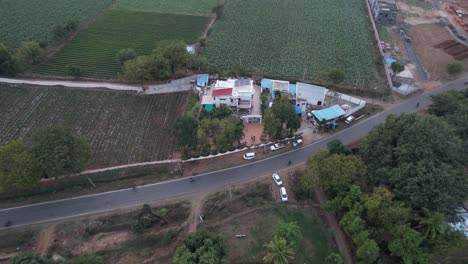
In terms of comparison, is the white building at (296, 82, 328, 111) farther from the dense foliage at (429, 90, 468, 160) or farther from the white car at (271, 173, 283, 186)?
the dense foliage at (429, 90, 468, 160)

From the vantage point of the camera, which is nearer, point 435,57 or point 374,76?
point 374,76

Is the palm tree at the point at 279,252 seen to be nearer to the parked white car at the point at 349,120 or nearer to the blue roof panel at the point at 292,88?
the parked white car at the point at 349,120

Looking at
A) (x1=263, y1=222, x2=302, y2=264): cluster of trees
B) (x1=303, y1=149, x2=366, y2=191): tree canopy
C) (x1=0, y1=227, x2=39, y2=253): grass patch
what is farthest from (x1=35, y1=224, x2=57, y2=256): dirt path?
(x1=303, y1=149, x2=366, y2=191): tree canopy

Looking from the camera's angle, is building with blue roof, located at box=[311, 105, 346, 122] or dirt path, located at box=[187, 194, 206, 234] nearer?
dirt path, located at box=[187, 194, 206, 234]

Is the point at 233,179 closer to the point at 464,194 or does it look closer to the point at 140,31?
the point at 464,194

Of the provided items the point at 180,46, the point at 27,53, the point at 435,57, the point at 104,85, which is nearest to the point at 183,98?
the point at 180,46

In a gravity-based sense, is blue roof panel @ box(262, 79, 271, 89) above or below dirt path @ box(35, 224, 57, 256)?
above

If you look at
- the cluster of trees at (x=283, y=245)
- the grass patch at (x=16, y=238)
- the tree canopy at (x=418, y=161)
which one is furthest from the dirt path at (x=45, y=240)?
the tree canopy at (x=418, y=161)
